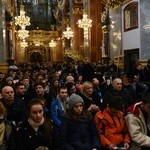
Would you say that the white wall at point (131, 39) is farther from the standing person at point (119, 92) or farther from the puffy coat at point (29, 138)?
the puffy coat at point (29, 138)

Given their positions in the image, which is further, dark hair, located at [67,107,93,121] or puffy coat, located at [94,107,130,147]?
puffy coat, located at [94,107,130,147]

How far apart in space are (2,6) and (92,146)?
611 inches

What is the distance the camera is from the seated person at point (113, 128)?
5488 mm

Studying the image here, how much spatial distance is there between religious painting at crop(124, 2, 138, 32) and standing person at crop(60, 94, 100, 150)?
466 inches

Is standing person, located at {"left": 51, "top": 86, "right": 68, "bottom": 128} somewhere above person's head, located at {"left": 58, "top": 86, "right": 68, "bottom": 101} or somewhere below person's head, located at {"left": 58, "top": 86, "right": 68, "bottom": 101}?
below

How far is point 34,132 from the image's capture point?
464cm

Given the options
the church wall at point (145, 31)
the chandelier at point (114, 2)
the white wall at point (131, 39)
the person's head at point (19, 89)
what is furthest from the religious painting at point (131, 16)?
the person's head at point (19, 89)

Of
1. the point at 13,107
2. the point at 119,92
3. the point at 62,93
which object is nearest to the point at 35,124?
the point at 13,107

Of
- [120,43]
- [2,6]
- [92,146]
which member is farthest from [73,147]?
[2,6]

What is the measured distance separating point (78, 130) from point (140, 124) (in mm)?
1002

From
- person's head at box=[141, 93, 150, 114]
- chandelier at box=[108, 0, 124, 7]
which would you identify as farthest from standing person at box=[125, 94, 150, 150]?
chandelier at box=[108, 0, 124, 7]

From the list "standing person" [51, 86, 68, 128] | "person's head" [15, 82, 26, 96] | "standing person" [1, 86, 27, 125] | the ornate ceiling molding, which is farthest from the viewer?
the ornate ceiling molding

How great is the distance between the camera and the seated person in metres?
5.49

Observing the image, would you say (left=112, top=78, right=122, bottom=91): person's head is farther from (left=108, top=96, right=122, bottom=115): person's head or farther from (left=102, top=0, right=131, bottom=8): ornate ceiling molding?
(left=102, top=0, right=131, bottom=8): ornate ceiling molding
